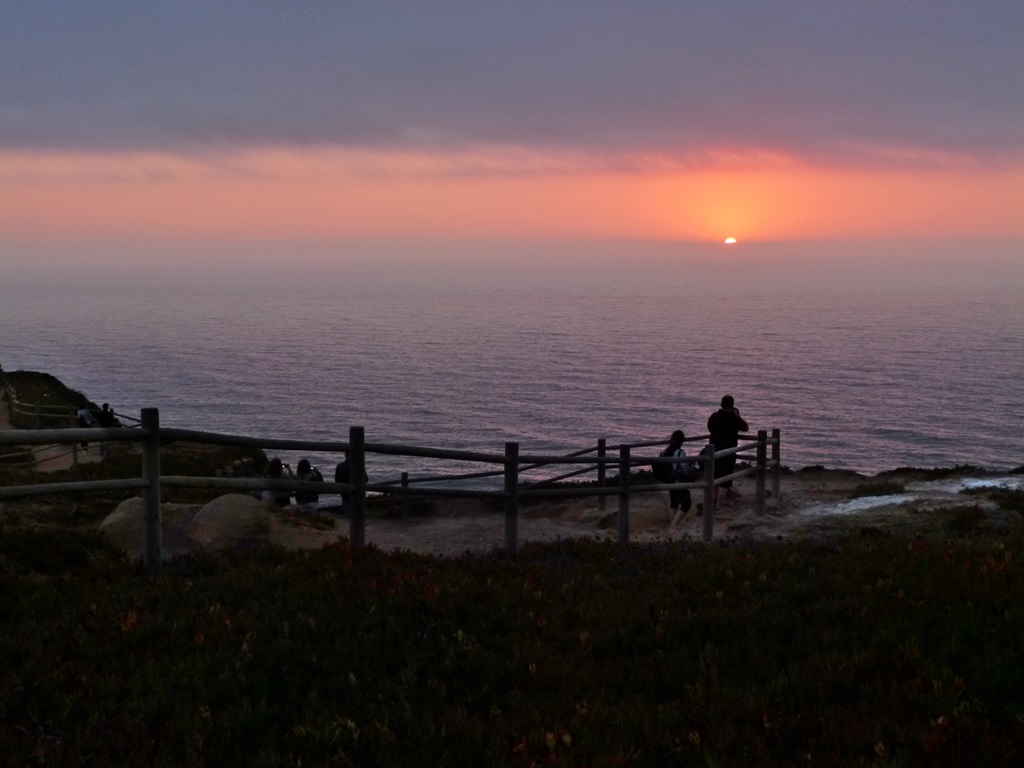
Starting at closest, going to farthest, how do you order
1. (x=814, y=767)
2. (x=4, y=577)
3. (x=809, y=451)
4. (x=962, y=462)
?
(x=814, y=767) < (x=4, y=577) < (x=962, y=462) < (x=809, y=451)

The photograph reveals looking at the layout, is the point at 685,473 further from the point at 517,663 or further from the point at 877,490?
the point at 517,663

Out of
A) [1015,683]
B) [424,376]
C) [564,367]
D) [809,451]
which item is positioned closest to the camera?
[1015,683]

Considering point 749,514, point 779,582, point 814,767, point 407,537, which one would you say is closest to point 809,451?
point 749,514

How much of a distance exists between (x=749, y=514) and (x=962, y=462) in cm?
3826

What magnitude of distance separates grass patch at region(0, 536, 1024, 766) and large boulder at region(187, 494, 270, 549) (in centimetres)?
473

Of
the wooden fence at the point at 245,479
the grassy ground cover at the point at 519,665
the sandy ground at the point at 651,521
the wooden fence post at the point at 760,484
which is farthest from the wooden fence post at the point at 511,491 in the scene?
the wooden fence post at the point at 760,484

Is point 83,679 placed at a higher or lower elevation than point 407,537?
higher

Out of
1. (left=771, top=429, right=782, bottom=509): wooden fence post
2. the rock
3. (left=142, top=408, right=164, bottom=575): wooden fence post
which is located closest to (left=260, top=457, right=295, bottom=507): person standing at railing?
the rock

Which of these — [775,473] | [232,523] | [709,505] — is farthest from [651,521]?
[232,523]

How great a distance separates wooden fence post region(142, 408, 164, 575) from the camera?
884 cm

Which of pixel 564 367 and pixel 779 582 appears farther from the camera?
pixel 564 367

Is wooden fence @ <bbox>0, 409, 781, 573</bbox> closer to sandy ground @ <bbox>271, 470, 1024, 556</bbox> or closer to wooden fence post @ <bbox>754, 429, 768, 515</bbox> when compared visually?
sandy ground @ <bbox>271, 470, 1024, 556</bbox>

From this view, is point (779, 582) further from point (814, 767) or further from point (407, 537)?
point (407, 537)

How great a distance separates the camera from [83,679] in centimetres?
605
